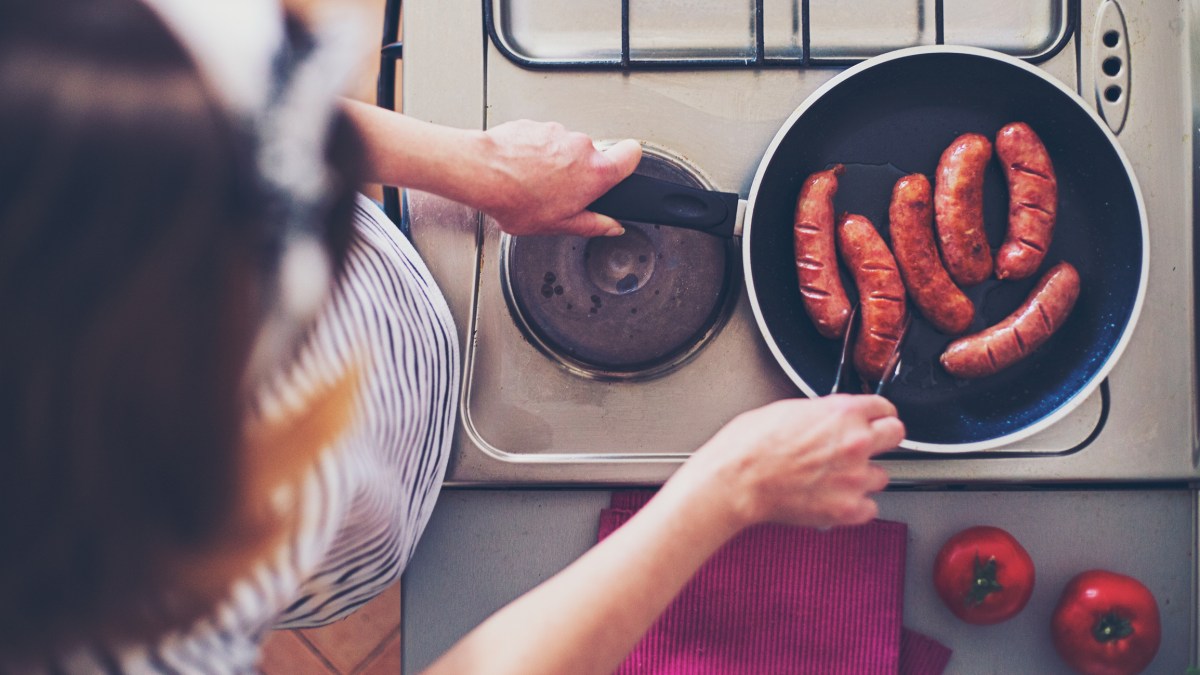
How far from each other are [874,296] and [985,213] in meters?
0.18

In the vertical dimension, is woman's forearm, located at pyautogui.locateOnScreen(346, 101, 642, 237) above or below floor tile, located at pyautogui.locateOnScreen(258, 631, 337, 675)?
above

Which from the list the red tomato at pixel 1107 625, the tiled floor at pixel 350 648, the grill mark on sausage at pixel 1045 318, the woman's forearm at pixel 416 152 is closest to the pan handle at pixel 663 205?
the woman's forearm at pixel 416 152

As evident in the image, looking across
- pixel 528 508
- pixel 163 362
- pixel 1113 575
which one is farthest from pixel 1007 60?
pixel 163 362

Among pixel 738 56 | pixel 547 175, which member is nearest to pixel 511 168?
pixel 547 175

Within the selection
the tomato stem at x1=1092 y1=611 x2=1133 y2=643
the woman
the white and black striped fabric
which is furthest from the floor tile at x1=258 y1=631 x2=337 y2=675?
the tomato stem at x1=1092 y1=611 x2=1133 y2=643

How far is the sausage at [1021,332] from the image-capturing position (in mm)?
846

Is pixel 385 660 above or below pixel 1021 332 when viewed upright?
below

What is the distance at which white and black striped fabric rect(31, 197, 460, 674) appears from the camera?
516mm

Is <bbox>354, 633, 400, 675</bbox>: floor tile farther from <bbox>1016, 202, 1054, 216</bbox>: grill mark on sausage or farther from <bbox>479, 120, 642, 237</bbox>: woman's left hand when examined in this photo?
<bbox>1016, 202, 1054, 216</bbox>: grill mark on sausage

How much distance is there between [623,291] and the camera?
0.90 m

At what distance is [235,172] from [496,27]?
1.83 feet

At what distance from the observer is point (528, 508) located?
926mm

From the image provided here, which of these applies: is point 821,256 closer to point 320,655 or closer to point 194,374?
point 194,374

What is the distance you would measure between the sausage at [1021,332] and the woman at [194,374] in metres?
0.31
